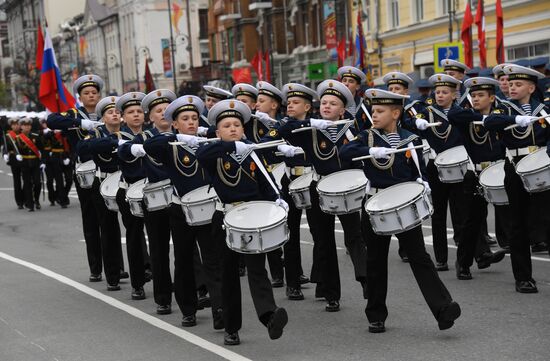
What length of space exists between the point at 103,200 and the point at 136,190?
4.91 ft

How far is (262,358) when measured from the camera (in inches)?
342

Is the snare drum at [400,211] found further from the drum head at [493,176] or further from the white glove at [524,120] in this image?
the drum head at [493,176]

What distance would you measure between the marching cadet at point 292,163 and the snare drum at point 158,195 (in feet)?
3.51

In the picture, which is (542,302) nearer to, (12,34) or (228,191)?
(228,191)

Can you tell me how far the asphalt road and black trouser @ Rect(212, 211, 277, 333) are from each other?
0.27 meters

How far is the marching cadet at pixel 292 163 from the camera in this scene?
11031mm

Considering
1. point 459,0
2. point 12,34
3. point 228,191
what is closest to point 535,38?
point 459,0

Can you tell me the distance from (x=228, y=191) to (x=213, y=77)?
224 ft

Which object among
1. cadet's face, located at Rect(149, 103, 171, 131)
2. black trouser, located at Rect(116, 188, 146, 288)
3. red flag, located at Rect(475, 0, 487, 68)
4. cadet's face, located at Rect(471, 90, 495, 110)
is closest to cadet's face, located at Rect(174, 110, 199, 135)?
cadet's face, located at Rect(149, 103, 171, 131)

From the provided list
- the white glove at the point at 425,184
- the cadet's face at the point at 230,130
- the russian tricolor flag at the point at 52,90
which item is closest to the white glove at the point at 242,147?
the cadet's face at the point at 230,130

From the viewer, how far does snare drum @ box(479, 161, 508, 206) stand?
36.1 feet

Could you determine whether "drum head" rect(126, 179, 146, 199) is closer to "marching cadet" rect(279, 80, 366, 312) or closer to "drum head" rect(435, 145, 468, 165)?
"marching cadet" rect(279, 80, 366, 312)

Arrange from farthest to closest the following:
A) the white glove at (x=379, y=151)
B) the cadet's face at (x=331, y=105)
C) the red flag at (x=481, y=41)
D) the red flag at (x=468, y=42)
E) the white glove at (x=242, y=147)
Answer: the red flag at (x=481, y=41), the red flag at (x=468, y=42), the cadet's face at (x=331, y=105), the white glove at (x=379, y=151), the white glove at (x=242, y=147)

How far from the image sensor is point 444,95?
40.8 ft
